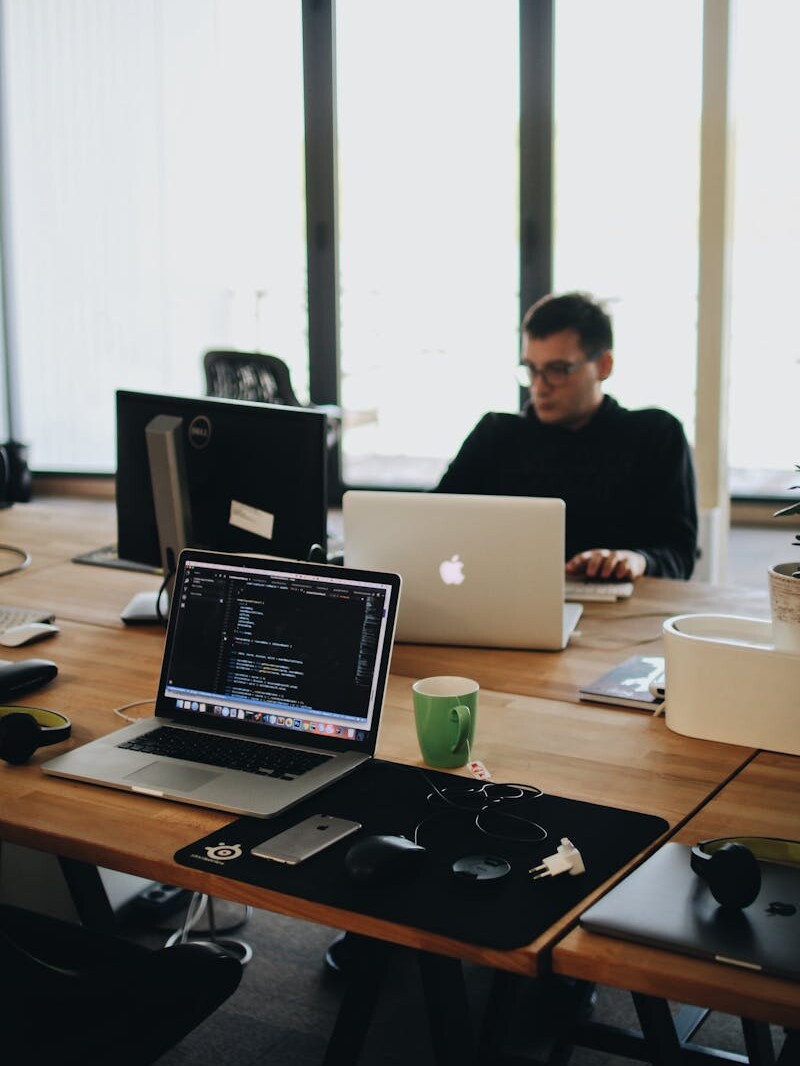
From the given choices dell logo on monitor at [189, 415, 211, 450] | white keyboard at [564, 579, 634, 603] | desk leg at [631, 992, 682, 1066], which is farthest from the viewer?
white keyboard at [564, 579, 634, 603]

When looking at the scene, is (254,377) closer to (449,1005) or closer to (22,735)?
(22,735)

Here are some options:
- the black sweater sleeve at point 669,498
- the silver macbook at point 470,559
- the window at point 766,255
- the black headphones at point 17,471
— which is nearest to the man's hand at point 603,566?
the black sweater sleeve at point 669,498

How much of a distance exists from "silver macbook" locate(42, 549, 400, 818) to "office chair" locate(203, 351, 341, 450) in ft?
10.4

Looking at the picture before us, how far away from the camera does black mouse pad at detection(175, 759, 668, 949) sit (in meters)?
1.22

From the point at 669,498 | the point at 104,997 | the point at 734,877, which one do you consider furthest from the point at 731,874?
the point at 669,498

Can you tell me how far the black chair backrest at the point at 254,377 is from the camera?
4.88m

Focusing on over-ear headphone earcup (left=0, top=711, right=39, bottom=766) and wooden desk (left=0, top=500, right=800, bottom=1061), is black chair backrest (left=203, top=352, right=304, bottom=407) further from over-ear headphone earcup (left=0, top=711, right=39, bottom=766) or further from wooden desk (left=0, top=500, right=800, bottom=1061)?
over-ear headphone earcup (left=0, top=711, right=39, bottom=766)

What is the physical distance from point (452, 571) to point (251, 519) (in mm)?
380

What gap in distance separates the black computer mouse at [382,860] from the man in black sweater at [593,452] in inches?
64.6

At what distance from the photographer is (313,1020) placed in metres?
2.24

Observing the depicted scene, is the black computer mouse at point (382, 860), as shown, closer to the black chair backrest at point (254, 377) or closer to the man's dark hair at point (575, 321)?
the man's dark hair at point (575, 321)

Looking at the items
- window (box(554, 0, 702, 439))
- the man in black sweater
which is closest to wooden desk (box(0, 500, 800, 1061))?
the man in black sweater

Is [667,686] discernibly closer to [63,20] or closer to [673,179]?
[673,179]

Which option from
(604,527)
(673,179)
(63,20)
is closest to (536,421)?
(604,527)
